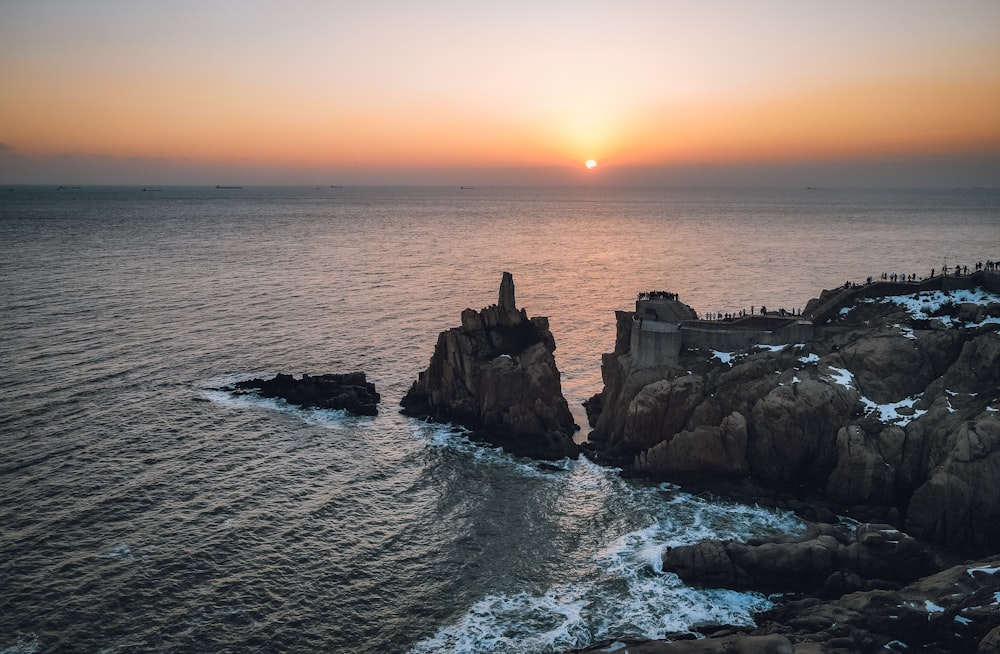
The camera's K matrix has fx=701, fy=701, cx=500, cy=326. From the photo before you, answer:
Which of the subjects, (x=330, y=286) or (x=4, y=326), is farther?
(x=330, y=286)

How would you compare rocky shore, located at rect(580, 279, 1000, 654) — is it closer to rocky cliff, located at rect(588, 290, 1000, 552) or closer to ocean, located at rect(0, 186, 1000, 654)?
rocky cliff, located at rect(588, 290, 1000, 552)

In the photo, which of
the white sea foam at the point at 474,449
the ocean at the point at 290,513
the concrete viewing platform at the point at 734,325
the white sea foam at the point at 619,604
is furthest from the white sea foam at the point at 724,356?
the white sea foam at the point at 619,604

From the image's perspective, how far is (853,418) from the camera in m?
51.8

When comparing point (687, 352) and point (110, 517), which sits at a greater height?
point (687, 352)

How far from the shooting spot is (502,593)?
3975 centimetres

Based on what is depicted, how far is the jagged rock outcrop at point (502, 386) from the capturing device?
2387 inches

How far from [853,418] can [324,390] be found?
47.2 meters

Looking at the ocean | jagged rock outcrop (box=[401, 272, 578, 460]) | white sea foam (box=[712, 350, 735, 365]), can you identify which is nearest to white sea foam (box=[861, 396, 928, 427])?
white sea foam (box=[712, 350, 735, 365])

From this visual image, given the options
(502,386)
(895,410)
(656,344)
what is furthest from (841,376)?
(502,386)

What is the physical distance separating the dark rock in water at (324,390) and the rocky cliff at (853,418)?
22.8 meters

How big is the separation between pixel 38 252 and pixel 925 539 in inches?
7003

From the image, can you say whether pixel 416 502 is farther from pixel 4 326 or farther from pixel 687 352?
pixel 4 326

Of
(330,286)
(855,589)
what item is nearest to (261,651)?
(855,589)

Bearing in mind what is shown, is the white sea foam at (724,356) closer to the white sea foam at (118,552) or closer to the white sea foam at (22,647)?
the white sea foam at (118,552)
